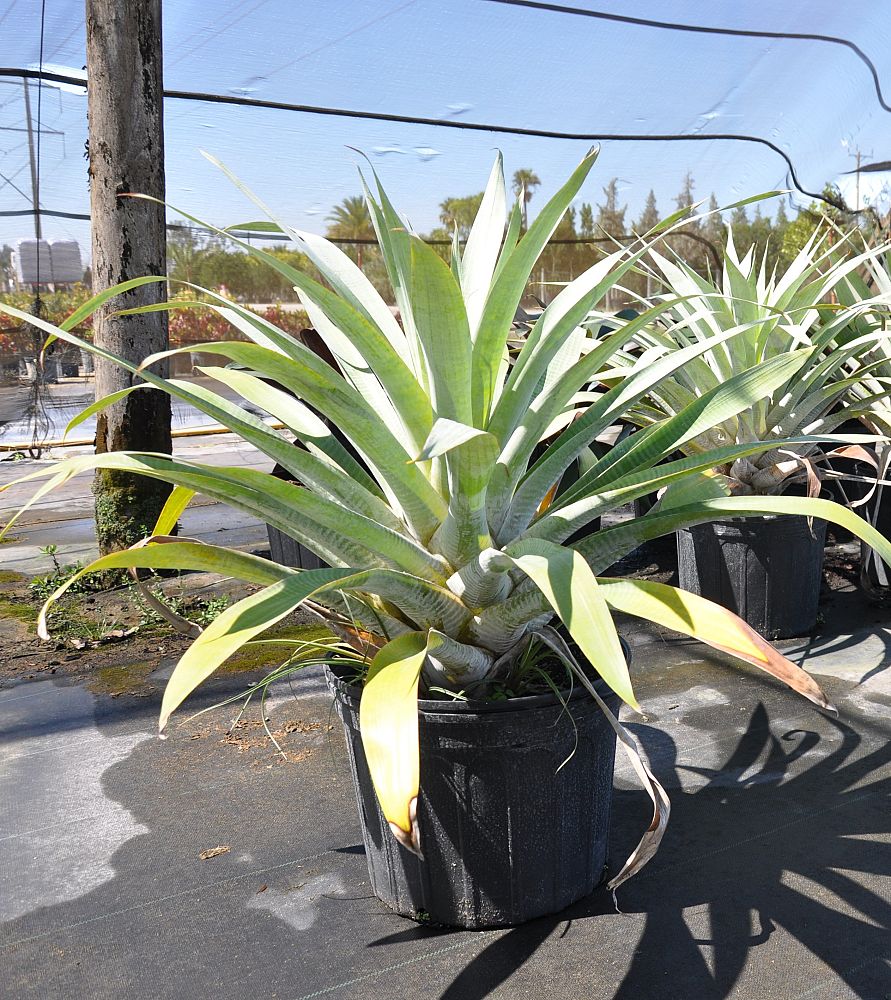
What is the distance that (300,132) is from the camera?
19.3 feet

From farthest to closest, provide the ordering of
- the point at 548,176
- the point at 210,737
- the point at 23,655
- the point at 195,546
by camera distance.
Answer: the point at 548,176
the point at 23,655
the point at 210,737
the point at 195,546

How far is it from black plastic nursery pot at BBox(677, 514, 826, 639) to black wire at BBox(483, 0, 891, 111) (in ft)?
14.7

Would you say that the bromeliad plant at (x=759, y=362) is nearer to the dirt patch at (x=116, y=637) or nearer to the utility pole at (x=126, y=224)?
the dirt patch at (x=116, y=637)

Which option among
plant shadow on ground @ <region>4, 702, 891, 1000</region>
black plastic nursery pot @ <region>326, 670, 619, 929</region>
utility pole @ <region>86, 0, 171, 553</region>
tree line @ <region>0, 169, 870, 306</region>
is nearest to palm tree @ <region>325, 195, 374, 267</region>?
tree line @ <region>0, 169, 870, 306</region>

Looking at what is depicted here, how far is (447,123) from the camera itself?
6266 millimetres

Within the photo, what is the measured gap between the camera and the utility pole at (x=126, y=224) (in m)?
3.09

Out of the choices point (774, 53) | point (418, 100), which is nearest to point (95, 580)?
point (418, 100)

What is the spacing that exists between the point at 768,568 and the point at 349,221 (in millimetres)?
4938

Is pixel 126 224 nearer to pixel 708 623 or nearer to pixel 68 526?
pixel 68 526

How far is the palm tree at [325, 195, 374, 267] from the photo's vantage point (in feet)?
21.4

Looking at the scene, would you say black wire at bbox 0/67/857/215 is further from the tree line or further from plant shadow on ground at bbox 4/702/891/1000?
plant shadow on ground at bbox 4/702/891/1000

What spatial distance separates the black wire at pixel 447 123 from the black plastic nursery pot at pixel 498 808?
183 inches

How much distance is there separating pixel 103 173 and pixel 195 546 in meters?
2.44

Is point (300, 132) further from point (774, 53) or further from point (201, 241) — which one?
point (774, 53)
